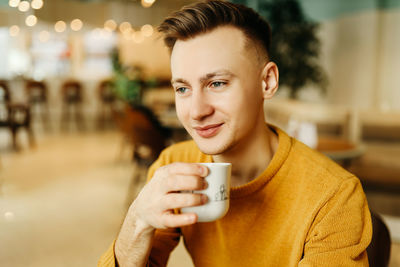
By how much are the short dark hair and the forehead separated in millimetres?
15

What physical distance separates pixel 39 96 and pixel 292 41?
588 cm

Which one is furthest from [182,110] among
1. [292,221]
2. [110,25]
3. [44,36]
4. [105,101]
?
[44,36]

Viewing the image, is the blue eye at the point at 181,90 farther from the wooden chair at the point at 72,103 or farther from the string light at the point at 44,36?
the string light at the point at 44,36

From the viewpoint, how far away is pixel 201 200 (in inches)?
27.3

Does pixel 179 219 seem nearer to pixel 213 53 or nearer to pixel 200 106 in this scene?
pixel 200 106

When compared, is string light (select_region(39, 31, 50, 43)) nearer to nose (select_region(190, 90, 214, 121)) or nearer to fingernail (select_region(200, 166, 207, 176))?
nose (select_region(190, 90, 214, 121))

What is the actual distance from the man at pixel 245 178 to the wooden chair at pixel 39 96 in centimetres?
836

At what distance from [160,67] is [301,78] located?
22.6ft

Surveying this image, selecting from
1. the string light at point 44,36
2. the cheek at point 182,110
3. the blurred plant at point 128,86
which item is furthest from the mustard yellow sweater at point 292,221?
the string light at point 44,36

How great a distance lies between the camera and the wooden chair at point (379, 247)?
Answer: 0.94 metres

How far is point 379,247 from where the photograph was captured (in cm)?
95

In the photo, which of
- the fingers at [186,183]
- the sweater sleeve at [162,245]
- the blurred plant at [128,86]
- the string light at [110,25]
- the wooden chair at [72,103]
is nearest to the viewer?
the fingers at [186,183]

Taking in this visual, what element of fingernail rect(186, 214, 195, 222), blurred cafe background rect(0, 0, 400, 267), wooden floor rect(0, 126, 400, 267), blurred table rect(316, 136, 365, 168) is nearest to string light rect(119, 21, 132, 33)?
blurred cafe background rect(0, 0, 400, 267)

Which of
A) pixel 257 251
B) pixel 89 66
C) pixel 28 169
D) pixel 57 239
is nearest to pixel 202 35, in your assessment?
pixel 257 251
